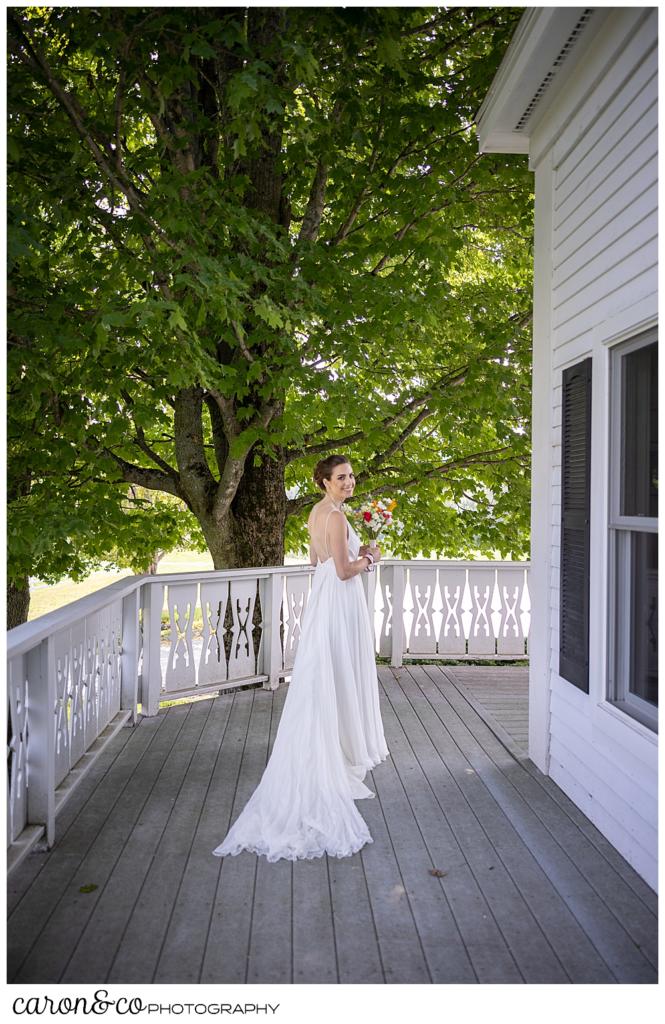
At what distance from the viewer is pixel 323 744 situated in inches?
159

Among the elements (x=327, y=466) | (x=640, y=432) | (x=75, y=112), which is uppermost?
(x=75, y=112)

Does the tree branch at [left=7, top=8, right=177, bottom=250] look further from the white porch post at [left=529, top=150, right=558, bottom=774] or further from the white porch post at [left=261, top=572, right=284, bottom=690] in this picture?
the white porch post at [left=261, top=572, right=284, bottom=690]

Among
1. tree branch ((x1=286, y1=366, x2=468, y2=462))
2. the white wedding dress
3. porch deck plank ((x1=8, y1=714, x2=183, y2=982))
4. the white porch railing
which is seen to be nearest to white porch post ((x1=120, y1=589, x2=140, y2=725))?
the white porch railing

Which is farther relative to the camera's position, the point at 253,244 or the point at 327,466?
the point at 253,244

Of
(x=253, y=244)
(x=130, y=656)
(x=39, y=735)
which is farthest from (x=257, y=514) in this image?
(x=39, y=735)

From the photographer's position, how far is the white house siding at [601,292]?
339 centimetres

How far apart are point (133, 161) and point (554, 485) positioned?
433 cm

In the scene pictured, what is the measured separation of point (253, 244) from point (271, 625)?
3388 mm

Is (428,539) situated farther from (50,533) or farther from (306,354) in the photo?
(50,533)

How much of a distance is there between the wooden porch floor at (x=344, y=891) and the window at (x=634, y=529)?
0.86 m

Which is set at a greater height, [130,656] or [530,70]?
[530,70]

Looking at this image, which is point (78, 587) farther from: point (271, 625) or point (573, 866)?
point (573, 866)

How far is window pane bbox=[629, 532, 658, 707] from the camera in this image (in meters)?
3.48

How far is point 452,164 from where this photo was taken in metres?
7.00
